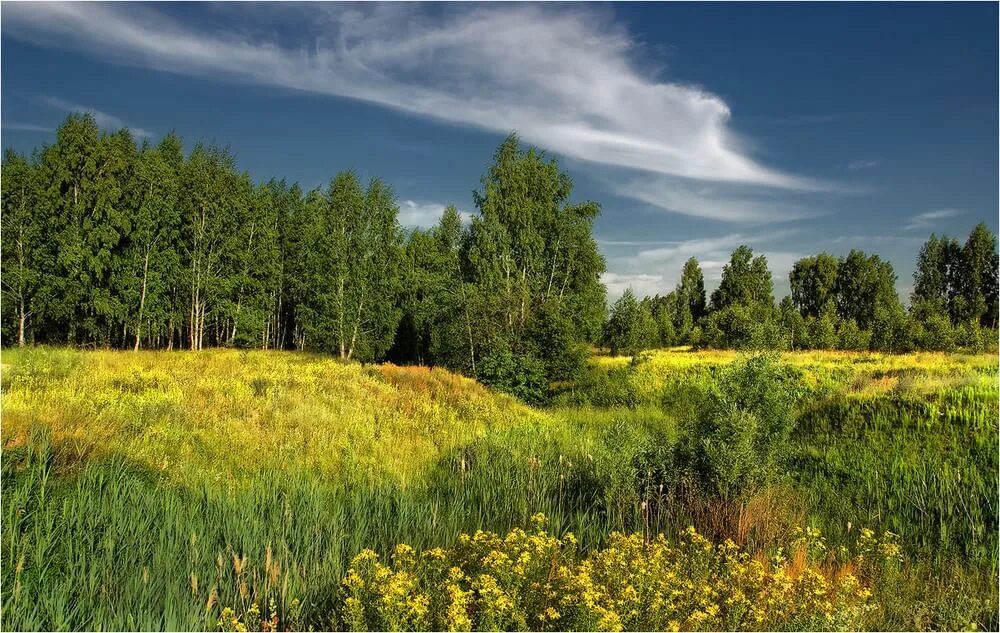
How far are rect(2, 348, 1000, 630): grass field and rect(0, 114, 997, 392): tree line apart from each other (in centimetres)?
1513

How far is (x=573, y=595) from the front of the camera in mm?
3689

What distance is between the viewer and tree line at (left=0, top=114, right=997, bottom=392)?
2925 centimetres

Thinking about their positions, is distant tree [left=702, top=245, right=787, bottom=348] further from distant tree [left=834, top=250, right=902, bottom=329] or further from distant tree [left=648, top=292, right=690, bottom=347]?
distant tree [left=834, top=250, right=902, bottom=329]

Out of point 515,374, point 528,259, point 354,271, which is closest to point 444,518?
point 515,374

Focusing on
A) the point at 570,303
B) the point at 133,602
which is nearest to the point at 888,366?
the point at 570,303

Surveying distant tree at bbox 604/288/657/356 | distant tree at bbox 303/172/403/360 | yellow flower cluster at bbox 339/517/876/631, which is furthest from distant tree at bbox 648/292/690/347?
yellow flower cluster at bbox 339/517/876/631

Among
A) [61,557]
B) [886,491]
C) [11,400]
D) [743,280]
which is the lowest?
[886,491]

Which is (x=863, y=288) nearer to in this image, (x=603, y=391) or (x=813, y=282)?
(x=813, y=282)

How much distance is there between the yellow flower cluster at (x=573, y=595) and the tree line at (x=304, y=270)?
21642 mm

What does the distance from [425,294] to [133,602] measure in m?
43.2

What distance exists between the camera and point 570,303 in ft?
98.4

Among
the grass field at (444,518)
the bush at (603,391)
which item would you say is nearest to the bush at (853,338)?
the bush at (603,391)

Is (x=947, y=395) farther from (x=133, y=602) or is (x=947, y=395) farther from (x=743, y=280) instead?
(x=743, y=280)

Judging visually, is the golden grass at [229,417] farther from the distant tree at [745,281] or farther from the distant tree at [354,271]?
the distant tree at [745,281]
